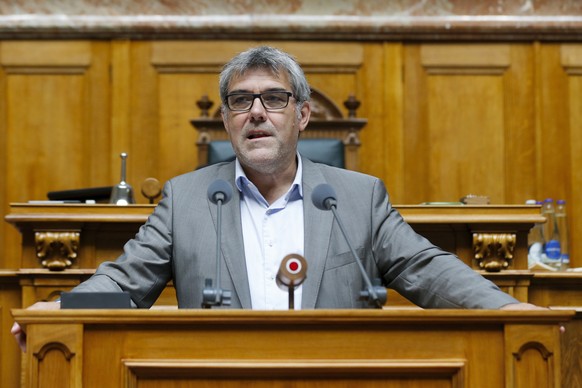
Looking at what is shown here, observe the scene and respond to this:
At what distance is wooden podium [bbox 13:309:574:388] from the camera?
1788 mm

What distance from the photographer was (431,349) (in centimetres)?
183

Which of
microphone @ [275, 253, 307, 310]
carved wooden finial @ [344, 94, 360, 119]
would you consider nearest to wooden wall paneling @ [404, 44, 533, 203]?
carved wooden finial @ [344, 94, 360, 119]

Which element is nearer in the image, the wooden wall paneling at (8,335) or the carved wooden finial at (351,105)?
the wooden wall paneling at (8,335)

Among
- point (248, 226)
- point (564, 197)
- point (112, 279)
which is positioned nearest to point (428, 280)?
point (248, 226)

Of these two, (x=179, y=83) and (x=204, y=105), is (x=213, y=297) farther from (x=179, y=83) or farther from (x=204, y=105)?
(x=179, y=83)

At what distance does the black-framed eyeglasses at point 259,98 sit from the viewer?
8.41 ft

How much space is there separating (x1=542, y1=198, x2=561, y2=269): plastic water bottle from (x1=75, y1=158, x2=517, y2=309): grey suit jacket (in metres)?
1.54

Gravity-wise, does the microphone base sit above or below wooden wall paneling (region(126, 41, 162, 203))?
below

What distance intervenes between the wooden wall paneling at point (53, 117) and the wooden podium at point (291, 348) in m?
3.53

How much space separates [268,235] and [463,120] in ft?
9.99

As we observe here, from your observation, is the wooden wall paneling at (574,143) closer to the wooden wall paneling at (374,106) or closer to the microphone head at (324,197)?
the wooden wall paneling at (374,106)

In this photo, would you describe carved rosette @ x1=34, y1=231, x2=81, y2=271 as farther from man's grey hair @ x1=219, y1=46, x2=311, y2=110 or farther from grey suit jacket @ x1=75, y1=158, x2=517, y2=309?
man's grey hair @ x1=219, y1=46, x2=311, y2=110

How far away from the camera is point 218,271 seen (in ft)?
6.50

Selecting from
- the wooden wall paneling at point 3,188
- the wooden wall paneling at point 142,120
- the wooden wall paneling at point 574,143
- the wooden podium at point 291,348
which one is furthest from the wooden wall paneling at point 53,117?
the wooden podium at point 291,348
